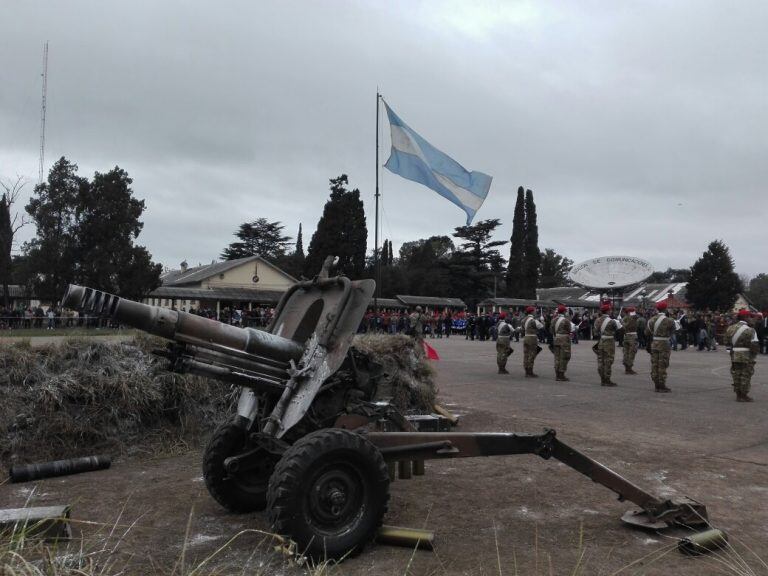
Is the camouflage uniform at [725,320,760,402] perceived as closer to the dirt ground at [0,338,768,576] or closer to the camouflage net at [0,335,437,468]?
the dirt ground at [0,338,768,576]

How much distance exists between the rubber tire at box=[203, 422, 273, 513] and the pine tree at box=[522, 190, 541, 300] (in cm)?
6529

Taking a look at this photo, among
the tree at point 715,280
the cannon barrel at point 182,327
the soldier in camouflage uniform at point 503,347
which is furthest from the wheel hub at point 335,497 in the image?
the tree at point 715,280

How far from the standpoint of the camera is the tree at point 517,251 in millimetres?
69062

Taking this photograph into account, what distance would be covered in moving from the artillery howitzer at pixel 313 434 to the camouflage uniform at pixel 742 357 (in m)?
7.97

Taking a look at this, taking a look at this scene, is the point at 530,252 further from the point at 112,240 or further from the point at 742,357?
the point at 742,357

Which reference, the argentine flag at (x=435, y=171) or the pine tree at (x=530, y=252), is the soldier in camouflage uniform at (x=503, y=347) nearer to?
the argentine flag at (x=435, y=171)

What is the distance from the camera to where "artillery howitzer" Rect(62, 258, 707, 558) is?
4.08 meters

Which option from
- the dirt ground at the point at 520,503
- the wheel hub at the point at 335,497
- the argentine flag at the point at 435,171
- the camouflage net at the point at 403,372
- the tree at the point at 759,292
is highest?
the tree at the point at 759,292

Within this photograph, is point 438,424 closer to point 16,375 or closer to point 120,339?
point 120,339

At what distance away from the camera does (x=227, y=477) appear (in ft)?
16.5

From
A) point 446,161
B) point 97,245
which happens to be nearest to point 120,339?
point 446,161

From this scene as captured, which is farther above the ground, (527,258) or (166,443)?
(527,258)

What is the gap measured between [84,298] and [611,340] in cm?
1194

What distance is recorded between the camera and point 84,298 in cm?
387
